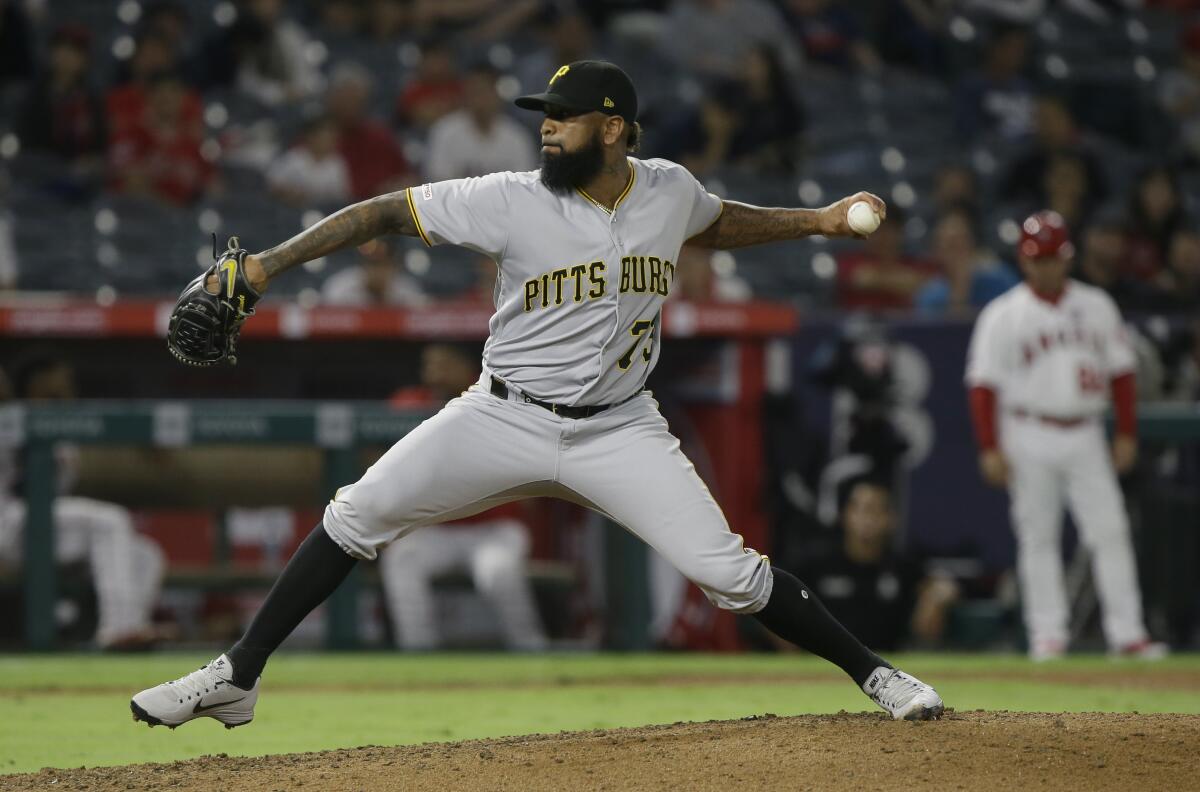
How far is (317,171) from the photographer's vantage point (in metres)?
10.4

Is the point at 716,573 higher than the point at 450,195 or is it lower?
lower

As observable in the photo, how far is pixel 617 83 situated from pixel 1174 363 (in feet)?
18.4

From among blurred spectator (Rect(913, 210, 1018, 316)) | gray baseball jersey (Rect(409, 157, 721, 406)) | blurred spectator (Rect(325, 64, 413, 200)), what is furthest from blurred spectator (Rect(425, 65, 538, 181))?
gray baseball jersey (Rect(409, 157, 721, 406))

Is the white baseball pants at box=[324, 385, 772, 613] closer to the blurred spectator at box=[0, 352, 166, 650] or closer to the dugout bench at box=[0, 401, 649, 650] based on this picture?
the dugout bench at box=[0, 401, 649, 650]

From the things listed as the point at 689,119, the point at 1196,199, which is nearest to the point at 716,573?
the point at 689,119

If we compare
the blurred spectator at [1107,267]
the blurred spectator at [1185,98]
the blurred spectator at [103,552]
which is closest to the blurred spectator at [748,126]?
the blurred spectator at [1107,267]

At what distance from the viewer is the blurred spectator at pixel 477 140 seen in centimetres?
1049

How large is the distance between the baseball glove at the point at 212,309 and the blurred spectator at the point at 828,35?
8.58 meters

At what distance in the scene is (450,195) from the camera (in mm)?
4289

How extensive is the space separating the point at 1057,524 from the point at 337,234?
4.74 metres

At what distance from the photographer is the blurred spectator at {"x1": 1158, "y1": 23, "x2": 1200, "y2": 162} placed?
12.3 metres

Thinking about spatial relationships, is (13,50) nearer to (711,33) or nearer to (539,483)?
(711,33)

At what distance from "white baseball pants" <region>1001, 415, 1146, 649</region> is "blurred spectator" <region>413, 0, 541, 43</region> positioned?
535 cm

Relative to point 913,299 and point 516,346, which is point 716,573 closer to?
point 516,346
